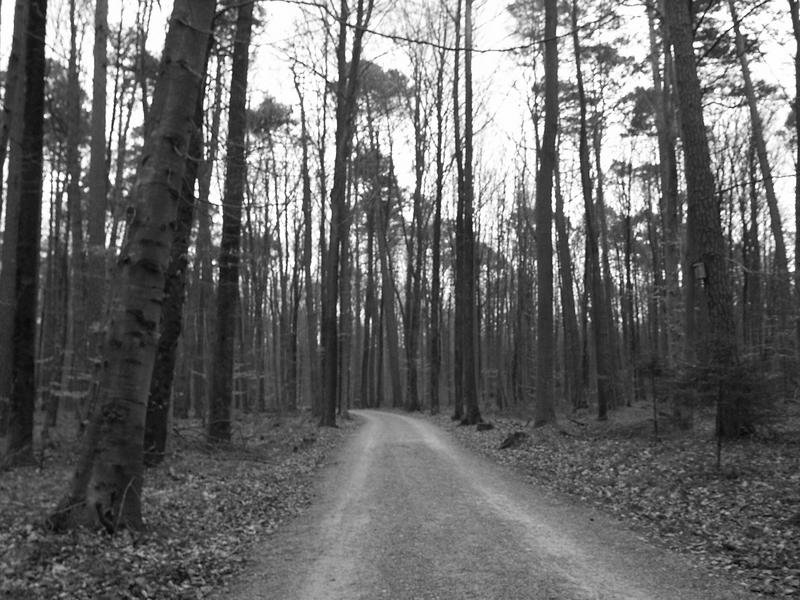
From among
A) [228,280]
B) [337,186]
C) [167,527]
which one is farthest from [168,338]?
[337,186]

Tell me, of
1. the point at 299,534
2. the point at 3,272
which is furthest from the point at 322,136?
the point at 299,534

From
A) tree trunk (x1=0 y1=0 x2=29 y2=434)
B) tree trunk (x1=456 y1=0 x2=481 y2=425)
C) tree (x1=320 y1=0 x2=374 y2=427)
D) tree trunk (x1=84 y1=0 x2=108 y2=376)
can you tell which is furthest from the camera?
tree trunk (x1=456 y1=0 x2=481 y2=425)

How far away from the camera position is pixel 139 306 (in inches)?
249

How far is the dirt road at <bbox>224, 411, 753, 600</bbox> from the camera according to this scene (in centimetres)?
514

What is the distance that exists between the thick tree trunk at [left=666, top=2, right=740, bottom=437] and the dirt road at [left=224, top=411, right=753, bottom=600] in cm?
345

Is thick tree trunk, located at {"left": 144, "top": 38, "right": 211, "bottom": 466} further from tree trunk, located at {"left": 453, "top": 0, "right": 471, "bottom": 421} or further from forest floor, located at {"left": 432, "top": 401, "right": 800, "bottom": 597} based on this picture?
tree trunk, located at {"left": 453, "top": 0, "right": 471, "bottom": 421}

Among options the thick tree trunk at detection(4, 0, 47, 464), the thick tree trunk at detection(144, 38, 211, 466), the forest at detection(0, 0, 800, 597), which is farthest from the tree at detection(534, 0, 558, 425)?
the thick tree trunk at detection(4, 0, 47, 464)

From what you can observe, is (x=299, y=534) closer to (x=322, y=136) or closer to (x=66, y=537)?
(x=66, y=537)

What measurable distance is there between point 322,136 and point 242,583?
22710mm

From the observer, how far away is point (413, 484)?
10172 millimetres

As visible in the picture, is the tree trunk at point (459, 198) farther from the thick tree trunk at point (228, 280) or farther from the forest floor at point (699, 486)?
the thick tree trunk at point (228, 280)

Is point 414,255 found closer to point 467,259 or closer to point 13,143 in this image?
point 467,259

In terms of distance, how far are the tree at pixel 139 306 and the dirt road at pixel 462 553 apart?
160 cm

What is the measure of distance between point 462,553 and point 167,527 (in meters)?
3.12
